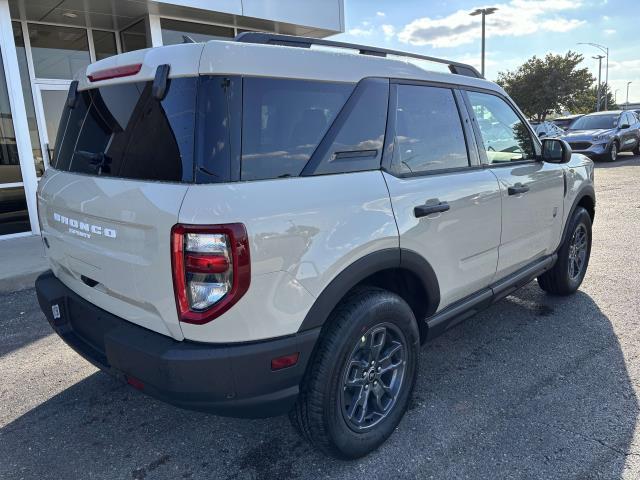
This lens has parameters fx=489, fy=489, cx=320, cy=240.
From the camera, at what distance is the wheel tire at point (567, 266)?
4266 millimetres

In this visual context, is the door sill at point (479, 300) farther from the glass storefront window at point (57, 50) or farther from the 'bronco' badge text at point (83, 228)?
the glass storefront window at point (57, 50)

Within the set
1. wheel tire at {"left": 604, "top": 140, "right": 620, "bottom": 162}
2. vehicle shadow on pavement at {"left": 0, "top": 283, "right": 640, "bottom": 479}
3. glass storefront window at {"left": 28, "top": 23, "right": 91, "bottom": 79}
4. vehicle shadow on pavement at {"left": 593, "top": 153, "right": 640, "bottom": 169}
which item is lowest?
vehicle shadow on pavement at {"left": 0, "top": 283, "right": 640, "bottom": 479}

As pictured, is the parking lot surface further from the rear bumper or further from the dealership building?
the dealership building

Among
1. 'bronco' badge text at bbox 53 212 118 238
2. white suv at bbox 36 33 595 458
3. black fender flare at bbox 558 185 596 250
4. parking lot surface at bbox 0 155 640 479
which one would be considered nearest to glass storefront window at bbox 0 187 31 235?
parking lot surface at bbox 0 155 640 479

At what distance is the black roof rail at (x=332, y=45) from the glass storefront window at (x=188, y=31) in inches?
268

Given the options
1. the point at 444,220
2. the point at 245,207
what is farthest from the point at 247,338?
the point at 444,220

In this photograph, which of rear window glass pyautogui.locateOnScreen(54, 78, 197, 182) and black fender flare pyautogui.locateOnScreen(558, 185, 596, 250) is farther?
black fender flare pyautogui.locateOnScreen(558, 185, 596, 250)

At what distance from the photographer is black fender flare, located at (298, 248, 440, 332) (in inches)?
82.7

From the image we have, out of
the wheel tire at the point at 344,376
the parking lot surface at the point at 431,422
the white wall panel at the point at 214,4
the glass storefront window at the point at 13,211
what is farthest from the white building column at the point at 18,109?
the wheel tire at the point at 344,376

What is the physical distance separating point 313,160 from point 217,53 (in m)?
0.59

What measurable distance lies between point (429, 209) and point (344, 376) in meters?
0.97

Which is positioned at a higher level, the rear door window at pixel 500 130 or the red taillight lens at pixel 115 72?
the red taillight lens at pixel 115 72

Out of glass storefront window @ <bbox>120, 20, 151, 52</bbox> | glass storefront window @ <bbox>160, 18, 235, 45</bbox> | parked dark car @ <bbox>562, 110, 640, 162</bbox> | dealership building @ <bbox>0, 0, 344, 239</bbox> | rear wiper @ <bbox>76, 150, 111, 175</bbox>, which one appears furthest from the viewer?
parked dark car @ <bbox>562, 110, 640, 162</bbox>

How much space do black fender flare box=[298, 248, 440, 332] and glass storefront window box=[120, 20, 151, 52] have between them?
7.90 m
